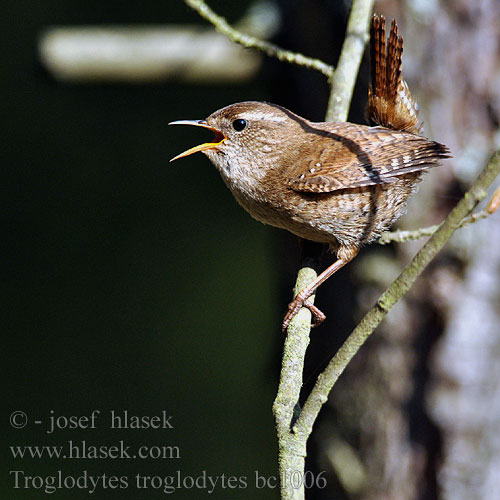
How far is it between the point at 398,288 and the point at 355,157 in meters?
0.92

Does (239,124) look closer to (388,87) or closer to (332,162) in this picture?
(332,162)

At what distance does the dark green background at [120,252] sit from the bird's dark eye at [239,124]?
11.9 feet

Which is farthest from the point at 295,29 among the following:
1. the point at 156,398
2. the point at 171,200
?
the point at 156,398

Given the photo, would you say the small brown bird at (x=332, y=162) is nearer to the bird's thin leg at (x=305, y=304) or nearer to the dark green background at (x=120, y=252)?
the bird's thin leg at (x=305, y=304)

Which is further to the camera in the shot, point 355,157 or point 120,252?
point 120,252

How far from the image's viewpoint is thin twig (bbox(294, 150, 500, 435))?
1351mm

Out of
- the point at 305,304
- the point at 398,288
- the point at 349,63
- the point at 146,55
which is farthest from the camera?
the point at 146,55

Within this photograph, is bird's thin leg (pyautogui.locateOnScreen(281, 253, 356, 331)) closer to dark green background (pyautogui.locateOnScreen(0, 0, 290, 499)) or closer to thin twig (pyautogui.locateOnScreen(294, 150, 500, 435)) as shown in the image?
thin twig (pyautogui.locateOnScreen(294, 150, 500, 435))

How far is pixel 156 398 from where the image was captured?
6.11 metres

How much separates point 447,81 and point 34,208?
189 inches

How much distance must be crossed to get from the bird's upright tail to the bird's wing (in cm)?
11

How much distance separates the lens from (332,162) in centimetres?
235

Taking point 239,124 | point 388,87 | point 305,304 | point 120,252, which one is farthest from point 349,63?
point 120,252

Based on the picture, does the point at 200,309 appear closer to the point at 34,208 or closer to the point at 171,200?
the point at 171,200
